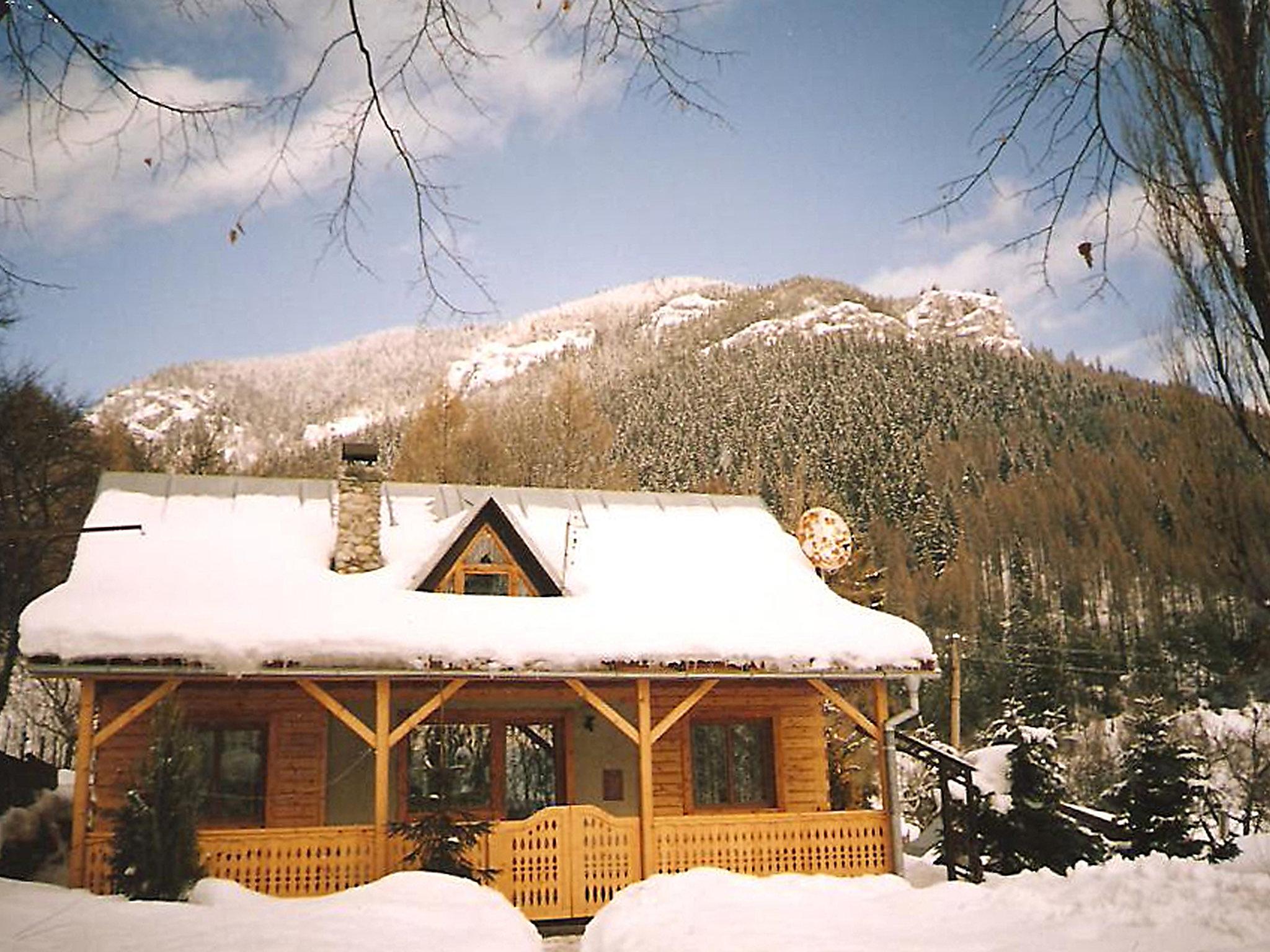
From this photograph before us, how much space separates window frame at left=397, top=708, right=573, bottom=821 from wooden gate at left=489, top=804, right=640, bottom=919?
1.99 m

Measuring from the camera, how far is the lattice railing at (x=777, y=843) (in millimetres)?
11977

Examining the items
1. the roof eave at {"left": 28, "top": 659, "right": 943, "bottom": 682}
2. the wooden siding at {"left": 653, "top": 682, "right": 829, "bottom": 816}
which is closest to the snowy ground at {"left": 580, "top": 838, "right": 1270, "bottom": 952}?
the roof eave at {"left": 28, "top": 659, "right": 943, "bottom": 682}

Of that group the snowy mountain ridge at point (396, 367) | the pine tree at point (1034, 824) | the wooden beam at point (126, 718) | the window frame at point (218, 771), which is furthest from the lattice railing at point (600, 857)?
the pine tree at point (1034, 824)

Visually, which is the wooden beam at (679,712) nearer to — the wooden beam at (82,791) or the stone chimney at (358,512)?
the stone chimney at (358,512)

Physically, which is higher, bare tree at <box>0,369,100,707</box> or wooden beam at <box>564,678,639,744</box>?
bare tree at <box>0,369,100,707</box>

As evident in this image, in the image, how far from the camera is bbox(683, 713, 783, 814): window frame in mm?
14062

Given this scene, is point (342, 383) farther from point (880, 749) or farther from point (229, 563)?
point (880, 749)

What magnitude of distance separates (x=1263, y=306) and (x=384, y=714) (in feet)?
29.2

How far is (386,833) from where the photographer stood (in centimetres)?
1101

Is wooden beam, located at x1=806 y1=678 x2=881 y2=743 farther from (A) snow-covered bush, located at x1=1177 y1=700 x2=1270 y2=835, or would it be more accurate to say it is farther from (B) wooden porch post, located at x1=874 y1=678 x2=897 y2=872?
(A) snow-covered bush, located at x1=1177 y1=700 x2=1270 y2=835

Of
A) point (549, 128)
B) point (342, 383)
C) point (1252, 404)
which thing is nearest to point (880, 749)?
point (1252, 404)

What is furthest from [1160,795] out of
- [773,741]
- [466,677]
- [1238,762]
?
[1238,762]

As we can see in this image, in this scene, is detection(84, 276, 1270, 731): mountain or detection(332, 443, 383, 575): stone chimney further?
detection(84, 276, 1270, 731): mountain

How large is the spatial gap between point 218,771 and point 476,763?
3.30 meters
